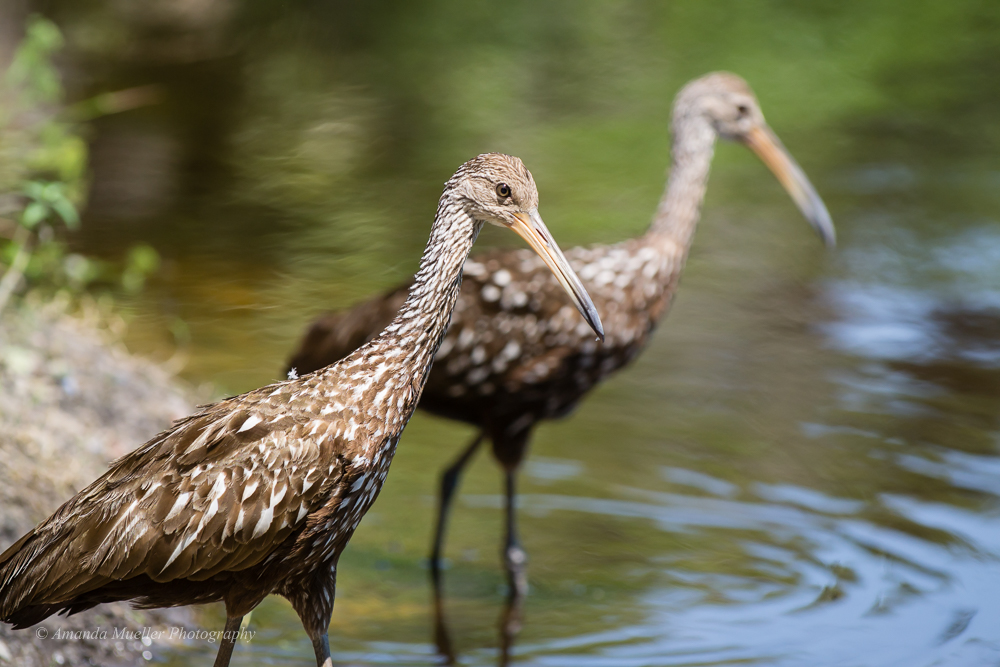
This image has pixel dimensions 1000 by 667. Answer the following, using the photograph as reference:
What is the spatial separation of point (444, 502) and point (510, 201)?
2.28 metres

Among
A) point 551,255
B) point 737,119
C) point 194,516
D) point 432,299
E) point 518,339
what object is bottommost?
point 194,516

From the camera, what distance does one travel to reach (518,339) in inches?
228

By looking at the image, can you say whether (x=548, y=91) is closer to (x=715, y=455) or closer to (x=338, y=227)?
(x=338, y=227)

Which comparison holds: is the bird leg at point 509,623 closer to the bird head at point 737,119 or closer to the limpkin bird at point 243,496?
the limpkin bird at point 243,496

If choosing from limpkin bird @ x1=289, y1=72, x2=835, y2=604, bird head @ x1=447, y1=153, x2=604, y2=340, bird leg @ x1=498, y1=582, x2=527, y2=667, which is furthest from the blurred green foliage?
bird leg @ x1=498, y1=582, x2=527, y2=667

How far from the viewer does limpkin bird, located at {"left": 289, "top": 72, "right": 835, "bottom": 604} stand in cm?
577

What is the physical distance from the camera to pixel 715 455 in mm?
7148

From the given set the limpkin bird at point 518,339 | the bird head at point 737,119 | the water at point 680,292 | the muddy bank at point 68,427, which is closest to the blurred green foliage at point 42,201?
the muddy bank at point 68,427

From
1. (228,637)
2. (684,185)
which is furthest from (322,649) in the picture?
(684,185)

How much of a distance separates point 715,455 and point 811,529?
0.94m

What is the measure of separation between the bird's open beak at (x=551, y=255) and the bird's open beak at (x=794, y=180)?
2905 mm

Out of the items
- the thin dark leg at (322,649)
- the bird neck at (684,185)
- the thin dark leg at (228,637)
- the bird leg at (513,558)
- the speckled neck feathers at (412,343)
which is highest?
the bird neck at (684,185)

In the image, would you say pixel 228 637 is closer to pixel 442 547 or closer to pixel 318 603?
pixel 318 603

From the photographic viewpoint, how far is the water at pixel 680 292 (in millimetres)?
5668
